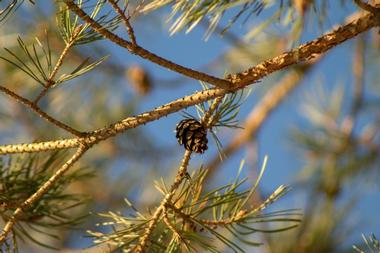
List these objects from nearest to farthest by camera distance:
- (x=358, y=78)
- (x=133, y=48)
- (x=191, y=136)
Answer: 1. (x=133, y=48)
2. (x=191, y=136)
3. (x=358, y=78)

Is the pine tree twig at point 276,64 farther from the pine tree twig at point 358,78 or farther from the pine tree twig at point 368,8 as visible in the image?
the pine tree twig at point 358,78

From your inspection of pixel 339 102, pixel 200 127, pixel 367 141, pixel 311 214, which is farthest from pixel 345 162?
pixel 200 127

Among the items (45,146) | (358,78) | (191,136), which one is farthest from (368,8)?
(358,78)

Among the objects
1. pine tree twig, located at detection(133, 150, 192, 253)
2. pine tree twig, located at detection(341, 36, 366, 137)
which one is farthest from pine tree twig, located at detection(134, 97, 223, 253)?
pine tree twig, located at detection(341, 36, 366, 137)

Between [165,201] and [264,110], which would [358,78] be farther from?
[165,201]

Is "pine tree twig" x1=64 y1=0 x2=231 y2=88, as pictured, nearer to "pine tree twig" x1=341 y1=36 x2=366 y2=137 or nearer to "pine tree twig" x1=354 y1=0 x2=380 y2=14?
"pine tree twig" x1=354 y1=0 x2=380 y2=14

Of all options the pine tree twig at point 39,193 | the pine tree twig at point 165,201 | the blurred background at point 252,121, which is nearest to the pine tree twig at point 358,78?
the blurred background at point 252,121

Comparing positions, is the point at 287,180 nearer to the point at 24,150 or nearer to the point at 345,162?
the point at 345,162
